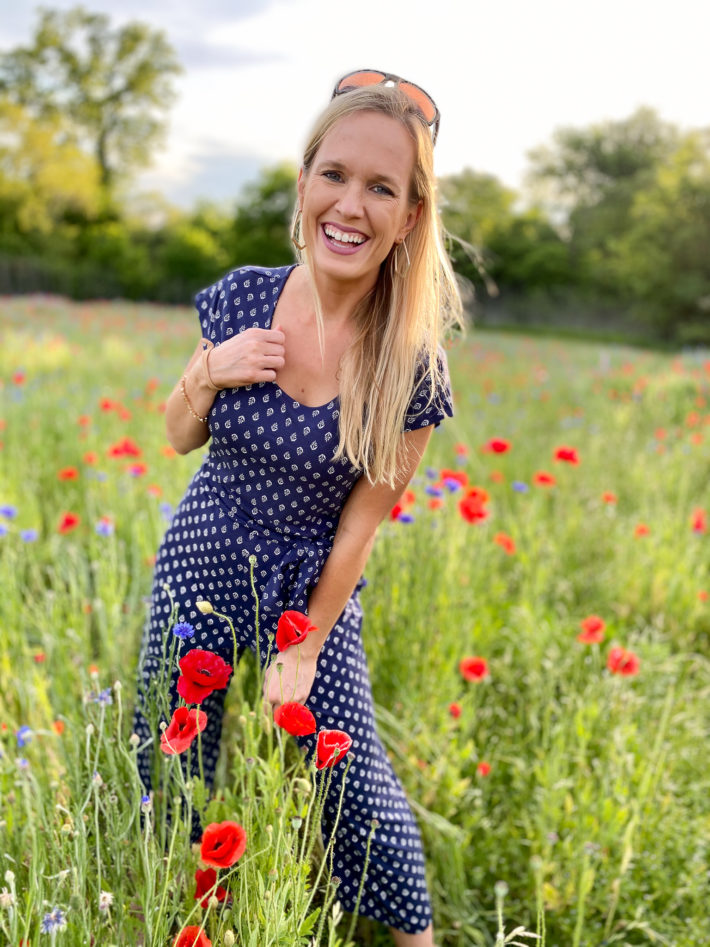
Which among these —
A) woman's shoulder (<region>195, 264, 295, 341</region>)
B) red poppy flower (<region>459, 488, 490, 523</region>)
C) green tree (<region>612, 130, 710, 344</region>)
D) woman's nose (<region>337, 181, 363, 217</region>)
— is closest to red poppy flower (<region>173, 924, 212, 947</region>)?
woman's shoulder (<region>195, 264, 295, 341</region>)

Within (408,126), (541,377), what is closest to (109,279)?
(541,377)

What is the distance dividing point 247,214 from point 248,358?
3566 centimetres

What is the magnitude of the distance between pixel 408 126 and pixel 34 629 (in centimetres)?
226

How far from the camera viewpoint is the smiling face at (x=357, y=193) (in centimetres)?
143

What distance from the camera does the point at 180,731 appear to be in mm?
1155

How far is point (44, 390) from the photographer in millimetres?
5742

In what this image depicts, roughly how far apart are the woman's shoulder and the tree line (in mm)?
26202

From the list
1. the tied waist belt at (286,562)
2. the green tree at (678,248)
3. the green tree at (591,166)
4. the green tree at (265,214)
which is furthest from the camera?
the green tree at (591,166)

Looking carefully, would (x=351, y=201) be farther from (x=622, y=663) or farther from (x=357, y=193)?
(x=622, y=663)

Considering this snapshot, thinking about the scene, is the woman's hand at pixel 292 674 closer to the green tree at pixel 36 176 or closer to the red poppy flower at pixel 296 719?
the red poppy flower at pixel 296 719

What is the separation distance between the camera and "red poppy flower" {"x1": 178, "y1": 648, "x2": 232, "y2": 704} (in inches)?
45.5

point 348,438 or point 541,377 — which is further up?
point 541,377

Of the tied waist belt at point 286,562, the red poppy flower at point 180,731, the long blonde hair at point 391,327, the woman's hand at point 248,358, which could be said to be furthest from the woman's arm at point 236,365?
the red poppy flower at point 180,731

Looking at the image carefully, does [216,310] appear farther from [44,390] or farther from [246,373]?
[44,390]
